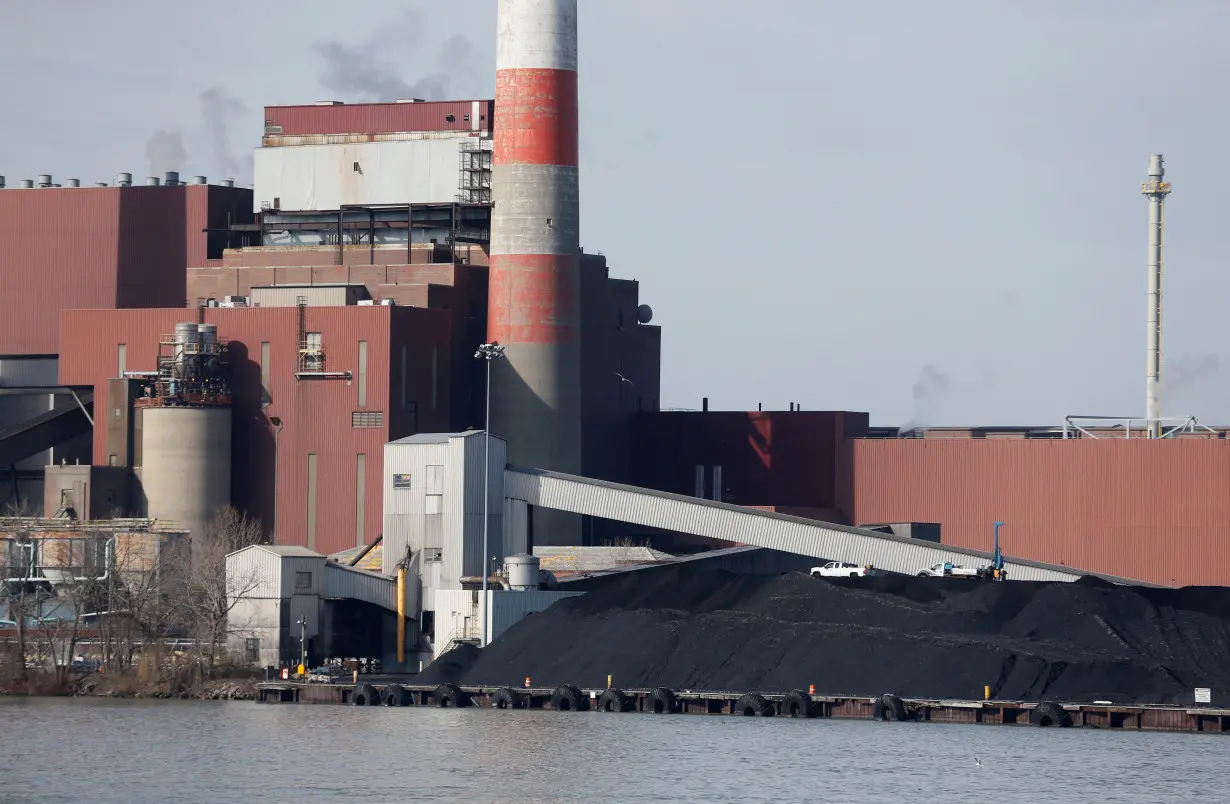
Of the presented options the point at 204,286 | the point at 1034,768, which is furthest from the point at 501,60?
the point at 1034,768

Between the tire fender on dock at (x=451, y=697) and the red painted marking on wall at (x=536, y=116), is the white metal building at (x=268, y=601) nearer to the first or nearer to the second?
the tire fender on dock at (x=451, y=697)

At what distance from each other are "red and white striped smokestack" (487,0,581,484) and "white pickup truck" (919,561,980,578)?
63.7 feet

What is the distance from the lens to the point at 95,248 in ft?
391

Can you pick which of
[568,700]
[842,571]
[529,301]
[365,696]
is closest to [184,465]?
[529,301]

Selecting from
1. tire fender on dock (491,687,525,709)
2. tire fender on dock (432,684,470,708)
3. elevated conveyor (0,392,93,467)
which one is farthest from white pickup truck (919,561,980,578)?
elevated conveyor (0,392,93,467)

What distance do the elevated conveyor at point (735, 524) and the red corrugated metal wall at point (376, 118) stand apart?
88.5ft

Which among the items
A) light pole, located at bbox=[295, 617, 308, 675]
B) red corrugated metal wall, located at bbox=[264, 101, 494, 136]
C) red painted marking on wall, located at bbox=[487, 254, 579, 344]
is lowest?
light pole, located at bbox=[295, 617, 308, 675]

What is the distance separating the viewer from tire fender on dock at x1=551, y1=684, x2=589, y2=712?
75000mm

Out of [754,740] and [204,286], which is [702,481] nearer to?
[204,286]

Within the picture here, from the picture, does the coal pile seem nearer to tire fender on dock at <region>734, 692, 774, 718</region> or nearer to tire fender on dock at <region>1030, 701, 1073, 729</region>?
tire fender on dock at <region>1030, 701, 1073, 729</region>

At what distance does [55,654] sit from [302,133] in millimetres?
39898

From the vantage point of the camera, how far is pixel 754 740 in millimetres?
67250

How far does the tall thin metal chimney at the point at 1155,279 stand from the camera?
114000mm

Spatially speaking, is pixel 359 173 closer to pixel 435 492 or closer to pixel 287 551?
pixel 435 492
